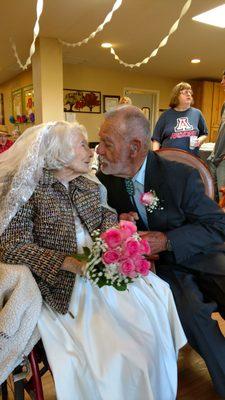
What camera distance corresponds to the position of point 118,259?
979 mm

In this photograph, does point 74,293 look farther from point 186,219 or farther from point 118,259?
point 186,219

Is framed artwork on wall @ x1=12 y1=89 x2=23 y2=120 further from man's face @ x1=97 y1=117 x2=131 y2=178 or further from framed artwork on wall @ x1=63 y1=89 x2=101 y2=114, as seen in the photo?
man's face @ x1=97 y1=117 x2=131 y2=178

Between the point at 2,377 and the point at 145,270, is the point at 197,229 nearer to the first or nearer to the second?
the point at 145,270

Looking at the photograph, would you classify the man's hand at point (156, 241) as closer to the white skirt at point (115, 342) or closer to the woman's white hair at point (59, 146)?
the white skirt at point (115, 342)

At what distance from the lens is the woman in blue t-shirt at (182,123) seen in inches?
138

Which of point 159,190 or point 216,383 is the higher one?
point 159,190

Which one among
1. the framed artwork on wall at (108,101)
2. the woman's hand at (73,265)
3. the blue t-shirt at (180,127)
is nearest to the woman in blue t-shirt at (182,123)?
the blue t-shirt at (180,127)

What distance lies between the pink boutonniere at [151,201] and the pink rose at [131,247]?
454mm

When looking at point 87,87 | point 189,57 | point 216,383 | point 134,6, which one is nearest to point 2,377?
point 216,383

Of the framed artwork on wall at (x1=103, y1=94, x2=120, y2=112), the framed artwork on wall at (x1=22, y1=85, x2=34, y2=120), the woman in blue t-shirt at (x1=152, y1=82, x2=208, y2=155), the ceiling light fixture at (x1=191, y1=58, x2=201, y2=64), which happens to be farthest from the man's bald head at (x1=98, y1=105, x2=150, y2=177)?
the framed artwork on wall at (x1=103, y1=94, x2=120, y2=112)

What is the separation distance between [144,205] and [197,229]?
0.83 feet

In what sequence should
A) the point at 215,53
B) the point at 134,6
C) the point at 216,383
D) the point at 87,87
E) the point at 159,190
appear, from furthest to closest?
1. the point at 87,87
2. the point at 215,53
3. the point at 134,6
4. the point at 159,190
5. the point at 216,383

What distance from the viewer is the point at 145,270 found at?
100 centimetres

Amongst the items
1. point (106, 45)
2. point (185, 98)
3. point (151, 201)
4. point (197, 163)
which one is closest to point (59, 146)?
point (151, 201)
